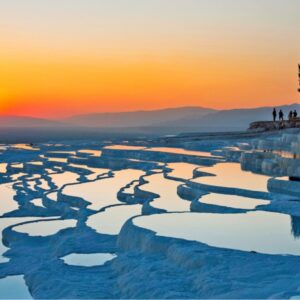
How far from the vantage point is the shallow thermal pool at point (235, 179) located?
14.1 meters

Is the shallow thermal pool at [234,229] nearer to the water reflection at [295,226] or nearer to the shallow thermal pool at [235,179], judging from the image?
the water reflection at [295,226]

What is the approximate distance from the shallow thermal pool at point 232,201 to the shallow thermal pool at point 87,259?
301 centimetres

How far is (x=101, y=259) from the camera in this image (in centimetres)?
926

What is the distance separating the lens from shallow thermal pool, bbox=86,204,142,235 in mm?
10727

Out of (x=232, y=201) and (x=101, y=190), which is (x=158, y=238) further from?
(x=101, y=190)

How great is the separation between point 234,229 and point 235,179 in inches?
251

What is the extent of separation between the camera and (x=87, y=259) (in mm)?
9391

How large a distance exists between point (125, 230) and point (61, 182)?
9.96 m

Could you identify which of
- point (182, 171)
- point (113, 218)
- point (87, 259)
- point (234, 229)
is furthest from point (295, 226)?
point (182, 171)

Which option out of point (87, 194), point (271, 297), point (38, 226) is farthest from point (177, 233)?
point (87, 194)

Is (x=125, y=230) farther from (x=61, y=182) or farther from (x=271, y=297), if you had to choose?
(x=61, y=182)

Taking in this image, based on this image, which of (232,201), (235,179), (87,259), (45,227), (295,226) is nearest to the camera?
(87,259)

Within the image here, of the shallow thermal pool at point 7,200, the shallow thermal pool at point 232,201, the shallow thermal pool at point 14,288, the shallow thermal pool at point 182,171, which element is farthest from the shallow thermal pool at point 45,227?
the shallow thermal pool at point 182,171

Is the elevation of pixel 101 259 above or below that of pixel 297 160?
below
